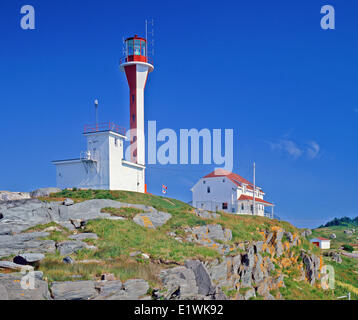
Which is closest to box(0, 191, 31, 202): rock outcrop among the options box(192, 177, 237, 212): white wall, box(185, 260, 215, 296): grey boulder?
box(185, 260, 215, 296): grey boulder

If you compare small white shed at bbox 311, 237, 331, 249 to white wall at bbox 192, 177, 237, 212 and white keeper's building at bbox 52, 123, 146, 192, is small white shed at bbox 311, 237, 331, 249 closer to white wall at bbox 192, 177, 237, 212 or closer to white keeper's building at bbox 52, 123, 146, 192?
white wall at bbox 192, 177, 237, 212

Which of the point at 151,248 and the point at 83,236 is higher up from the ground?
the point at 83,236

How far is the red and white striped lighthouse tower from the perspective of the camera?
46000mm

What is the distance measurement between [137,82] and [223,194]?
18.9 metres

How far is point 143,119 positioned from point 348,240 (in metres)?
65.3

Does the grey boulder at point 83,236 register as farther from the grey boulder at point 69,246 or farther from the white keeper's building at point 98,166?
the white keeper's building at point 98,166

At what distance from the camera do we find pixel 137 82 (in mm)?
47969

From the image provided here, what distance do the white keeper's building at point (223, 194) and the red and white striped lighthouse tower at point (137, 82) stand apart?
44.6 feet

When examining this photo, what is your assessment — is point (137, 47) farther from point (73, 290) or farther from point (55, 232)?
point (73, 290)

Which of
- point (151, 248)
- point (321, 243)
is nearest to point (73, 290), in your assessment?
point (151, 248)

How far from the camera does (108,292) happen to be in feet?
48.0

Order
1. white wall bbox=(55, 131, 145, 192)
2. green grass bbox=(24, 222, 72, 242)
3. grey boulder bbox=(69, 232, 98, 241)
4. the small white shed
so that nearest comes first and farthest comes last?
green grass bbox=(24, 222, 72, 242) → grey boulder bbox=(69, 232, 98, 241) → white wall bbox=(55, 131, 145, 192) → the small white shed

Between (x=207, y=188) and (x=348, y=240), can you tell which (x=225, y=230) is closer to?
(x=207, y=188)

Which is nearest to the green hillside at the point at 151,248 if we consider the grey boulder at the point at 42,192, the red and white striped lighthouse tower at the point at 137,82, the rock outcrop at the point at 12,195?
the grey boulder at the point at 42,192
